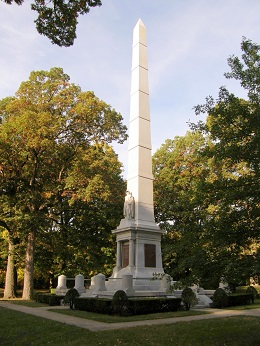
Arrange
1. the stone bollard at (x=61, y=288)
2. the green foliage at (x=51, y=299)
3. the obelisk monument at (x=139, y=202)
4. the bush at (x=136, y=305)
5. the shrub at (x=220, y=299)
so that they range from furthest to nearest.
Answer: the stone bollard at (x=61, y=288), the green foliage at (x=51, y=299), the obelisk monument at (x=139, y=202), the shrub at (x=220, y=299), the bush at (x=136, y=305)

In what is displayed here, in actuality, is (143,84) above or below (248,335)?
above

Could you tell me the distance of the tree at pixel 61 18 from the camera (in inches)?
346

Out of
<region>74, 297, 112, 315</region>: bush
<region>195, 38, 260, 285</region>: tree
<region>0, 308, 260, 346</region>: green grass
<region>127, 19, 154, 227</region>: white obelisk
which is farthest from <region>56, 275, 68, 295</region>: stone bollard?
<region>195, 38, 260, 285</region>: tree

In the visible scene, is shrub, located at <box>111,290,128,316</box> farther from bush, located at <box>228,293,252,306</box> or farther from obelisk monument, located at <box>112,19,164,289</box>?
bush, located at <box>228,293,252,306</box>

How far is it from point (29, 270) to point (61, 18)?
61.8 ft

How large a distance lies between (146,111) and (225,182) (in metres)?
13.1

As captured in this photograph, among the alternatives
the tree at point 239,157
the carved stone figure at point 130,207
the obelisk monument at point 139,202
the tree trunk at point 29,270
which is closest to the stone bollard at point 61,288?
the tree trunk at point 29,270

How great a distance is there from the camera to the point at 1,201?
80.6ft

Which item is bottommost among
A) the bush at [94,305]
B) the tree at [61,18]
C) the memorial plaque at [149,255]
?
the bush at [94,305]

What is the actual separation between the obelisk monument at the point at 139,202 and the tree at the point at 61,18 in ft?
35.9

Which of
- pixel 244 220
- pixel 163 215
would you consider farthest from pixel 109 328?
pixel 163 215

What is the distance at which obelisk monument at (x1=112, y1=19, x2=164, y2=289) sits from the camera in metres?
18.0

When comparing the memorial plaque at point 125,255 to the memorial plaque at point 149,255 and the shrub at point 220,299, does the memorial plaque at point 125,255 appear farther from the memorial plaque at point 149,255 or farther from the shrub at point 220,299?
the shrub at point 220,299

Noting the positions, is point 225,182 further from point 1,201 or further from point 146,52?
point 1,201
